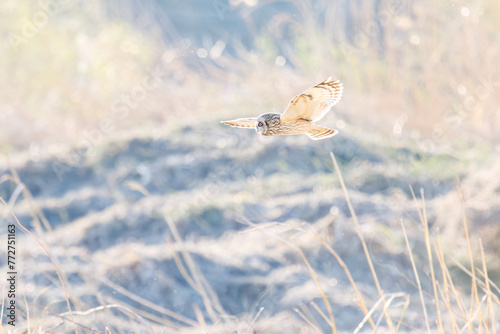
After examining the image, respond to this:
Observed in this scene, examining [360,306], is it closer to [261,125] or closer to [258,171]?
[258,171]

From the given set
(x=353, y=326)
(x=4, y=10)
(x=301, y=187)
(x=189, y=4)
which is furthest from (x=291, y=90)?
(x=189, y=4)

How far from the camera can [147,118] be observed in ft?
12.5

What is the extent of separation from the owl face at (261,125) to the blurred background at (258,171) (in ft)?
3.73

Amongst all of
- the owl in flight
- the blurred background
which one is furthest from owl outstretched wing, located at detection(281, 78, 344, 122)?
the blurred background

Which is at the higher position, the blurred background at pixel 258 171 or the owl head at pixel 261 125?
the owl head at pixel 261 125

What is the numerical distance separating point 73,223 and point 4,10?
236 cm

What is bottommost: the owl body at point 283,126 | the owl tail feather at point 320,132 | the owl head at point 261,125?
the owl tail feather at point 320,132

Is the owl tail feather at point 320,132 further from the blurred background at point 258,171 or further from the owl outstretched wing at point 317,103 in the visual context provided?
the blurred background at point 258,171

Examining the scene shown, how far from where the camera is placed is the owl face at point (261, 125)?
53cm

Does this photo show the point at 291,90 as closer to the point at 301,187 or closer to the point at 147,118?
the point at 301,187

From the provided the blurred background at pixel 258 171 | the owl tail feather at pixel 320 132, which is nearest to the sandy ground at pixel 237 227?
the blurred background at pixel 258 171

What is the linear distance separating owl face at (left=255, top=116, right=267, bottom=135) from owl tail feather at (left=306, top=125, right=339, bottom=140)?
0.04 meters

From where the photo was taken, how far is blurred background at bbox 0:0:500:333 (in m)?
2.12

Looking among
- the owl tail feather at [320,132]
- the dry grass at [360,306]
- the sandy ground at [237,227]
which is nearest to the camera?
the owl tail feather at [320,132]
